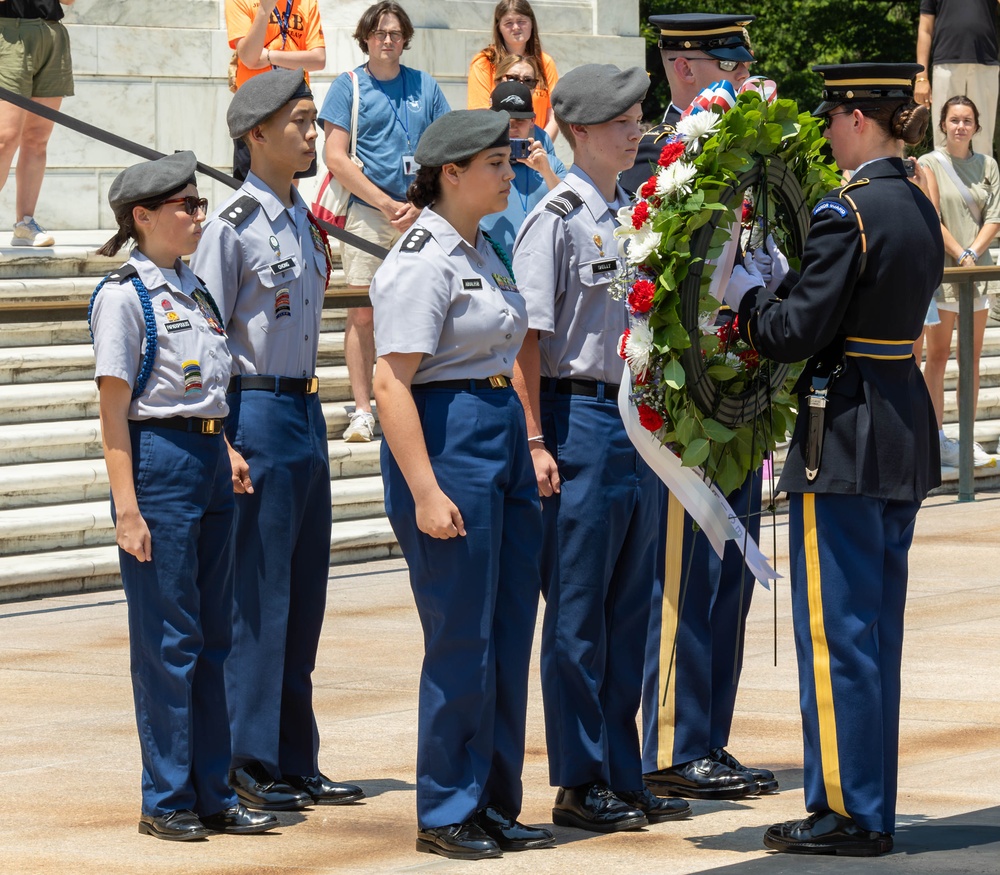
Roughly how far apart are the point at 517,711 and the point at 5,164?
7637 millimetres

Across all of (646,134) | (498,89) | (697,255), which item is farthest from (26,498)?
(697,255)

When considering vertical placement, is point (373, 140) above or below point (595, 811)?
above

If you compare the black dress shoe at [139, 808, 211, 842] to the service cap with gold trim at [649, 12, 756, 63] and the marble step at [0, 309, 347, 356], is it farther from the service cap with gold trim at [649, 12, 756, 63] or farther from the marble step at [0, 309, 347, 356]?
the marble step at [0, 309, 347, 356]

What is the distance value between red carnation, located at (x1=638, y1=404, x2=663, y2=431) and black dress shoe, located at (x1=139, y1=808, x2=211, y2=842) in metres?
1.65

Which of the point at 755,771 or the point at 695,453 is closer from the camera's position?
the point at 695,453

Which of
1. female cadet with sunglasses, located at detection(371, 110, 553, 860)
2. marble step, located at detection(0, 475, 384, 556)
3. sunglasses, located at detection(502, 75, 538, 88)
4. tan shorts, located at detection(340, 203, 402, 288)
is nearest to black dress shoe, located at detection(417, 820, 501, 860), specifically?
female cadet with sunglasses, located at detection(371, 110, 553, 860)

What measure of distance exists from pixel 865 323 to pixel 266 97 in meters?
1.95

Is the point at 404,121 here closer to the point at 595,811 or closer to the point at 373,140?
the point at 373,140

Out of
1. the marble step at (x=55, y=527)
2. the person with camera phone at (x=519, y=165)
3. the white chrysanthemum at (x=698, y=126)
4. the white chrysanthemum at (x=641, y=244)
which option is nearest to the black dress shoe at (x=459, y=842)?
the white chrysanthemum at (x=641, y=244)

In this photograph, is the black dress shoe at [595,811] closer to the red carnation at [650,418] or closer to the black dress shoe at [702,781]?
the black dress shoe at [702,781]

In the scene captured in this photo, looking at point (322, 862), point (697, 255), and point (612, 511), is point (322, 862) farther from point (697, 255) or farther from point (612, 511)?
point (697, 255)

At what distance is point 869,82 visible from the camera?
5430 millimetres

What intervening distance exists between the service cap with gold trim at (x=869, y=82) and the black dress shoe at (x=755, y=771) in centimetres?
205

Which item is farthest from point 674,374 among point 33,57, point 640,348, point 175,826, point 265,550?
point 33,57
